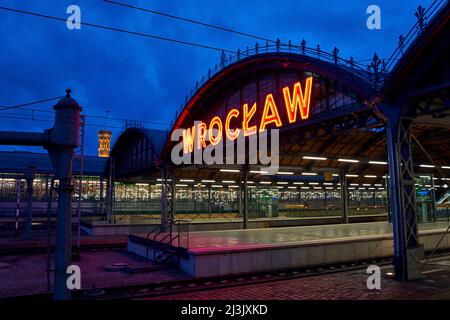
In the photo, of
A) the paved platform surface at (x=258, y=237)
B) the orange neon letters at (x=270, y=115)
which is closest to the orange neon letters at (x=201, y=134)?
the paved platform surface at (x=258, y=237)

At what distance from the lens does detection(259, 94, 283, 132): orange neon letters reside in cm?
1808

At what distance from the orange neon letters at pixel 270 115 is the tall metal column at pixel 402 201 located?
220 inches

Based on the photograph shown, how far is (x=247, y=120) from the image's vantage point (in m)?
20.5

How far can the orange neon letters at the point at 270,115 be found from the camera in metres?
18.1

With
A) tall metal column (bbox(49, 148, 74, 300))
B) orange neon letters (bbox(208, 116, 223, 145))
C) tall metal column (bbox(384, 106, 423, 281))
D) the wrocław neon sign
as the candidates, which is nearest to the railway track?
tall metal column (bbox(384, 106, 423, 281))

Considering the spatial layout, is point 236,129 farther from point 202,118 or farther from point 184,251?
point 184,251

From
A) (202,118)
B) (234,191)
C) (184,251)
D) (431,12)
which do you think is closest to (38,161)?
(234,191)

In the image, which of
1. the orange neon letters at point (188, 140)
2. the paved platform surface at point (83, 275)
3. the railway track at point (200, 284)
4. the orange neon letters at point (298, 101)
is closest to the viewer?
the railway track at point (200, 284)

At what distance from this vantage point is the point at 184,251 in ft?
48.9

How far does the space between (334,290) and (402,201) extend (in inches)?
163

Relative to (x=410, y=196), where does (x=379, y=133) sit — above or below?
above

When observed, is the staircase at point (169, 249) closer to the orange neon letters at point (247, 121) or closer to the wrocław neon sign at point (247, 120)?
the orange neon letters at point (247, 121)
